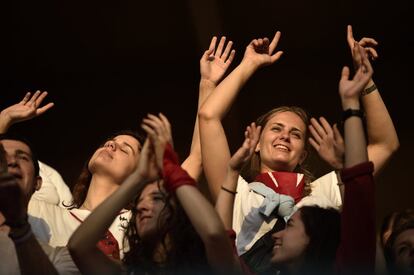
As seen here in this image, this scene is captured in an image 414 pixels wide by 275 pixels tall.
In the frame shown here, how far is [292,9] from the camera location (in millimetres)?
5484

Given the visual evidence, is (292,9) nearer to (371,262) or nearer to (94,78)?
(94,78)

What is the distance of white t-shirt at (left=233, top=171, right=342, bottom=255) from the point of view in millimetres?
3391

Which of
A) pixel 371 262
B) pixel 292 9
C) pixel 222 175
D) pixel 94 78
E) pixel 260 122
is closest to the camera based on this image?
pixel 371 262

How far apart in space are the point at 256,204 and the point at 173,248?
75 cm

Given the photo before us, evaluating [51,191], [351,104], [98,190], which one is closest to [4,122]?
[51,191]

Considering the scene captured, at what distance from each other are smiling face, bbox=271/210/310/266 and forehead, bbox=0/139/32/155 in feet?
3.02

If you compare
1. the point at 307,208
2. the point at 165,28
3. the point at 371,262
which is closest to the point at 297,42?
the point at 165,28

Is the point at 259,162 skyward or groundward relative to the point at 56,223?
skyward

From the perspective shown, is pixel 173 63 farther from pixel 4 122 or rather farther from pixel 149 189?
pixel 149 189

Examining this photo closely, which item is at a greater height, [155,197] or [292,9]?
[292,9]

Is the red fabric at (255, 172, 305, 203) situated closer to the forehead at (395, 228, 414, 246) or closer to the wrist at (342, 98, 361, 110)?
the forehead at (395, 228, 414, 246)

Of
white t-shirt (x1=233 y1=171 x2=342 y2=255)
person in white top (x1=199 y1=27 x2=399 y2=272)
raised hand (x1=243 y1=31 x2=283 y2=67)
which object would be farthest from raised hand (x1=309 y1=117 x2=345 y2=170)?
raised hand (x1=243 y1=31 x2=283 y2=67)

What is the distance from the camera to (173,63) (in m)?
5.97

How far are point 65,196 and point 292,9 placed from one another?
203 cm
